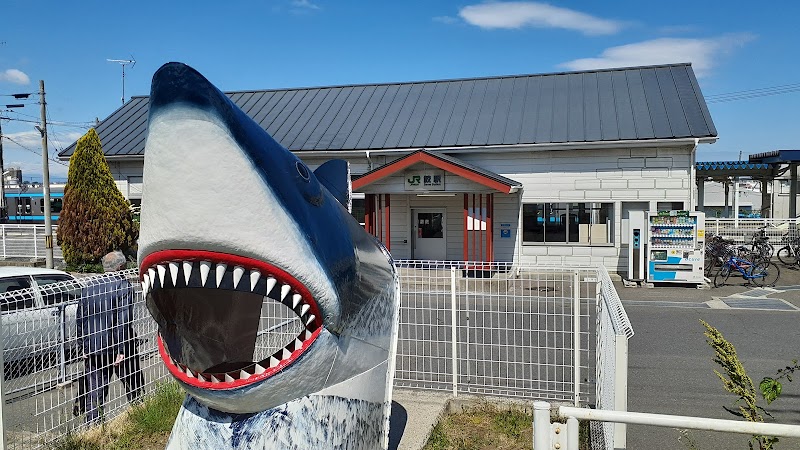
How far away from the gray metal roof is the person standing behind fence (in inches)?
493

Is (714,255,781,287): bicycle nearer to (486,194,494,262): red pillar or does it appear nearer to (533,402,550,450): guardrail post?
(486,194,494,262): red pillar

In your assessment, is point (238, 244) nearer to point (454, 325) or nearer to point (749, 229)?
point (454, 325)

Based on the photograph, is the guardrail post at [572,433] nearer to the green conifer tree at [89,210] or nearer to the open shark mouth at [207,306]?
the open shark mouth at [207,306]

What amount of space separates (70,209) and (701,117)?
18.2 metres

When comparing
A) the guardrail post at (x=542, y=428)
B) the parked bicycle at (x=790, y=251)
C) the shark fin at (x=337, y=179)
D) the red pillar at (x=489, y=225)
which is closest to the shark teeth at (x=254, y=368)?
the guardrail post at (x=542, y=428)

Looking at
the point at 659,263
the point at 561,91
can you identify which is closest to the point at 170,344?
the point at 659,263

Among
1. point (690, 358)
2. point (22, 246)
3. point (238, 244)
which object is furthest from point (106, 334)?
point (22, 246)

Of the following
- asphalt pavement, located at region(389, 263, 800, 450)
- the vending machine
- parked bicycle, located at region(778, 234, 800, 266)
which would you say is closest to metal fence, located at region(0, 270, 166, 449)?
asphalt pavement, located at region(389, 263, 800, 450)

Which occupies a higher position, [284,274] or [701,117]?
[701,117]

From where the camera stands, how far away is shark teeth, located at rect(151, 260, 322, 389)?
2080 millimetres

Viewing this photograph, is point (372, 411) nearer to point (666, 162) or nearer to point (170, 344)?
point (170, 344)

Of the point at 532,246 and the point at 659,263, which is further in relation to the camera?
the point at 532,246

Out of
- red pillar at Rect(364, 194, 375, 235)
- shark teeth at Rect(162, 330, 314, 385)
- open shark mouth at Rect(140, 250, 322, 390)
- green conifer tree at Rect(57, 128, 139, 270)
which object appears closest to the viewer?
open shark mouth at Rect(140, 250, 322, 390)

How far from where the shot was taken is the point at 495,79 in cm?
2038
